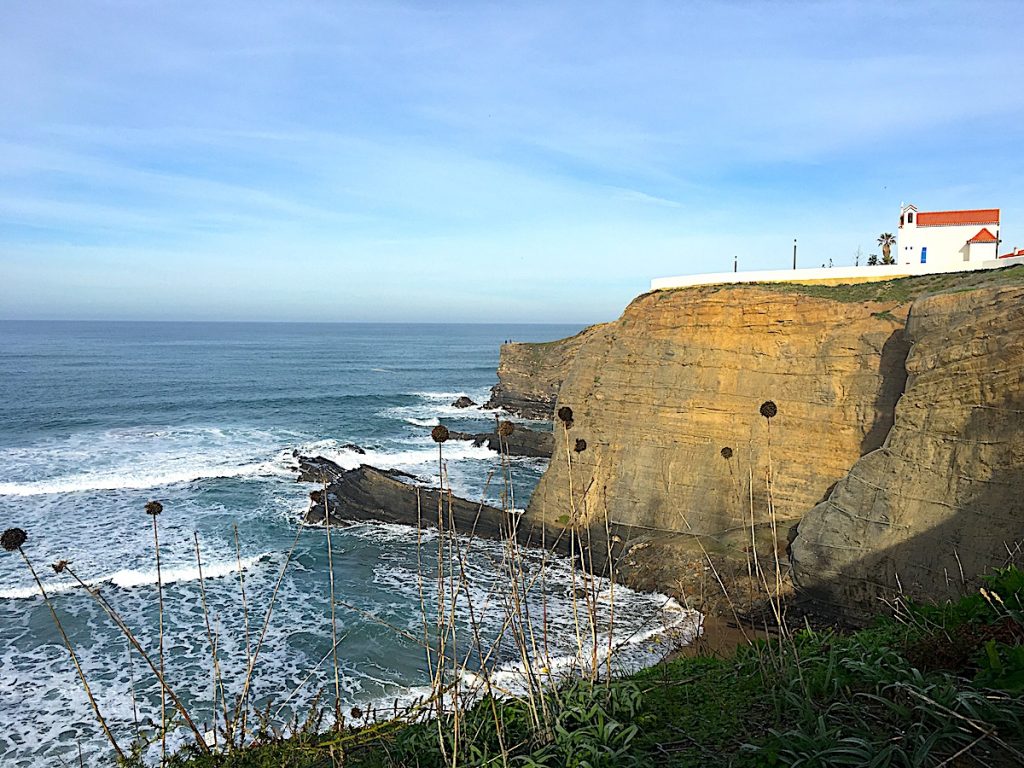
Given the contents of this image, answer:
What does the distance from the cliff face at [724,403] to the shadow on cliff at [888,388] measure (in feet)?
0.10

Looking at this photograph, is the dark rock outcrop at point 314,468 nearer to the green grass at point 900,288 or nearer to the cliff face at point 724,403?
the cliff face at point 724,403

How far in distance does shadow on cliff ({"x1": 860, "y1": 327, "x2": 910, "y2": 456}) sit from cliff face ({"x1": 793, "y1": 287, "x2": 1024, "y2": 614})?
5.19 feet

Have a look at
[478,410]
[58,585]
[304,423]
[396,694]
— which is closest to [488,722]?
[396,694]

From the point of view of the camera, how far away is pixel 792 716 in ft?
14.5

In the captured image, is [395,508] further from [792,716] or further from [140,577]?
[792,716]

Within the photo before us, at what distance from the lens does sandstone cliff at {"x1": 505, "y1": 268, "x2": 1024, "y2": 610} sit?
17297 mm

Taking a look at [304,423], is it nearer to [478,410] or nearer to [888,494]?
[478,410]

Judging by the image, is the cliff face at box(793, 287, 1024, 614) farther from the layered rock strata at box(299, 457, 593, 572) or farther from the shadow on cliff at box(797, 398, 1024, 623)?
Result: the layered rock strata at box(299, 457, 593, 572)

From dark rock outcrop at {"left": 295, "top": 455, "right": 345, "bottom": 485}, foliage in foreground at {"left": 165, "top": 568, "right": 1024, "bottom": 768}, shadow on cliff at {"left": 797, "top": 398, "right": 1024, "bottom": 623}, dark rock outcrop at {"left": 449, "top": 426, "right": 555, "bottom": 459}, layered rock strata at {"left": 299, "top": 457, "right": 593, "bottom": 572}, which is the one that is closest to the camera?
foliage in foreground at {"left": 165, "top": 568, "right": 1024, "bottom": 768}

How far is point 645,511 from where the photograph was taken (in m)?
20.3

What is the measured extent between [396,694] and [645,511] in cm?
970

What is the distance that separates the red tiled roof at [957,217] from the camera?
28500mm

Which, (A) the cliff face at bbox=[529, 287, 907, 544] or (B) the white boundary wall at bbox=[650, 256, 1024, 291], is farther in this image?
(B) the white boundary wall at bbox=[650, 256, 1024, 291]

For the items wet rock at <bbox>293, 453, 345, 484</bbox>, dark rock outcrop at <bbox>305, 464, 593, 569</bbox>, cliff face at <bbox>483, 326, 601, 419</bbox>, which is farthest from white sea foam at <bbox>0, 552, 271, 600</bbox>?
cliff face at <bbox>483, 326, 601, 419</bbox>
